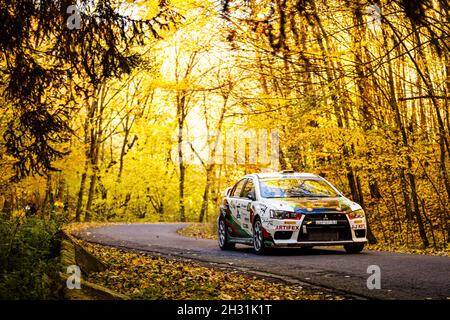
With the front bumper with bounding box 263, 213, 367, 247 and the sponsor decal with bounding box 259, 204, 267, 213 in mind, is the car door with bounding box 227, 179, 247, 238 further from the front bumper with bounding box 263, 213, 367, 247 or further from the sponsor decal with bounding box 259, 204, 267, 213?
the front bumper with bounding box 263, 213, 367, 247

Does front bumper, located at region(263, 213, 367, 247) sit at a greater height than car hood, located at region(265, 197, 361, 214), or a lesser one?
lesser

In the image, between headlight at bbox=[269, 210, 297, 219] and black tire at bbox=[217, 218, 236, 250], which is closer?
headlight at bbox=[269, 210, 297, 219]

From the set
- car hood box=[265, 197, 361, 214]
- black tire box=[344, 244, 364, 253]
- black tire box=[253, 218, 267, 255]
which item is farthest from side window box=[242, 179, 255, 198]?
black tire box=[344, 244, 364, 253]

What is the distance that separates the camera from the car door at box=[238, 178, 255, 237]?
46.8 ft

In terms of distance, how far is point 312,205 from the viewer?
12930 mm

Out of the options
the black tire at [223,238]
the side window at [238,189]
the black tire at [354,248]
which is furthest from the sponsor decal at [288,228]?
the black tire at [223,238]

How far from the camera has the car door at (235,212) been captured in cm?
1504

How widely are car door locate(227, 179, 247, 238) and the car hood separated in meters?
1.80

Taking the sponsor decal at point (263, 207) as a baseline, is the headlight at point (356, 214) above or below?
below

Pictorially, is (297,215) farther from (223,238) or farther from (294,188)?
(223,238)

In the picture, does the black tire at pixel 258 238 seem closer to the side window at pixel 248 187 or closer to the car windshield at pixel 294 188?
the car windshield at pixel 294 188

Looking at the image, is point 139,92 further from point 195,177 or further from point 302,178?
point 302,178

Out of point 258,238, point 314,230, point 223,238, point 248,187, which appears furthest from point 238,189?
point 314,230

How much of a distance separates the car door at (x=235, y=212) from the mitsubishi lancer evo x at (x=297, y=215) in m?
0.15
